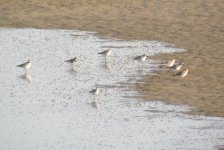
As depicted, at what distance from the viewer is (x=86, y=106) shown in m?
21.0

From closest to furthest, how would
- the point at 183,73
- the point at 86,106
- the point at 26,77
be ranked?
the point at 86,106, the point at 183,73, the point at 26,77

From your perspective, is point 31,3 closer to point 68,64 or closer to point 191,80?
point 68,64

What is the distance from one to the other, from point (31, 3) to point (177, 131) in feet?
64.8

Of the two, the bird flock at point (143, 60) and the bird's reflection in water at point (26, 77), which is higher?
the bird flock at point (143, 60)

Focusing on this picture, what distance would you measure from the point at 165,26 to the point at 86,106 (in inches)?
459

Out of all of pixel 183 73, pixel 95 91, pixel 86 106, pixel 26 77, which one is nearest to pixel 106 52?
pixel 26 77

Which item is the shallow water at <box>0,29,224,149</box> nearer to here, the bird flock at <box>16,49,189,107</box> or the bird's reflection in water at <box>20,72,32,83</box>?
the bird's reflection in water at <box>20,72,32,83</box>

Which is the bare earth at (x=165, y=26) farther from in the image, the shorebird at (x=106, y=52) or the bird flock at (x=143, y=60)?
the shorebird at (x=106, y=52)

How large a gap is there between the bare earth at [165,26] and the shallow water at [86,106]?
0.76 m

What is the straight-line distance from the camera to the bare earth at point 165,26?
22.0 m

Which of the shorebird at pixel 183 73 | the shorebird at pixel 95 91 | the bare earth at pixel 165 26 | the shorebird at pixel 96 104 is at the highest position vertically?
the shorebird at pixel 95 91

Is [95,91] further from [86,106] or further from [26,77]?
[26,77]

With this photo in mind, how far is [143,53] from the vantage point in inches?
1073

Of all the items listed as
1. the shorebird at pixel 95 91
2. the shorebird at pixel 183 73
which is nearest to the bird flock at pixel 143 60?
the shorebird at pixel 183 73
